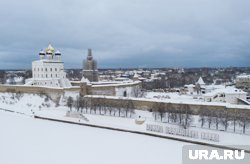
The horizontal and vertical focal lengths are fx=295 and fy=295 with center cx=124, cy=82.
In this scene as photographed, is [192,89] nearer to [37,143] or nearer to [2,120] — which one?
[2,120]

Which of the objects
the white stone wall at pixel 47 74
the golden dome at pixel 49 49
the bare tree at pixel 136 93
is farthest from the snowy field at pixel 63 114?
the bare tree at pixel 136 93

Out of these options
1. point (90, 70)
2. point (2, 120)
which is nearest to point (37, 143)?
point (2, 120)

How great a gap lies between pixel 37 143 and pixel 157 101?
10.0 meters

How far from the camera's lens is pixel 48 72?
29.5 meters

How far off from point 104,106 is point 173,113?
544 centimetres

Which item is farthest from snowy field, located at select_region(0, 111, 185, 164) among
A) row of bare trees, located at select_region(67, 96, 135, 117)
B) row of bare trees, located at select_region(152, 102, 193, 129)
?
row of bare trees, located at select_region(67, 96, 135, 117)

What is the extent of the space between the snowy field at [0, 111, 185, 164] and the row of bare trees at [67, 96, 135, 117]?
14.3 feet

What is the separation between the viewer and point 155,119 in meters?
17.8

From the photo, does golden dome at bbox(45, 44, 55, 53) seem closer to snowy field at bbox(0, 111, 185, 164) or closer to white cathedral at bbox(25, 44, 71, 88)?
white cathedral at bbox(25, 44, 71, 88)

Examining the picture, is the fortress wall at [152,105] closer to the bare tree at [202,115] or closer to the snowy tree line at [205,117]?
the snowy tree line at [205,117]

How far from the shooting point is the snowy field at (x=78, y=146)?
10062 mm

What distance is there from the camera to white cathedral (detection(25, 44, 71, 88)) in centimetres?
2922

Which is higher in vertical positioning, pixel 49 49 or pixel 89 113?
pixel 49 49

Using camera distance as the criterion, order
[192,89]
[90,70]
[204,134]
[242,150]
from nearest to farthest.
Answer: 1. [242,150]
2. [204,134]
3. [192,89]
4. [90,70]
